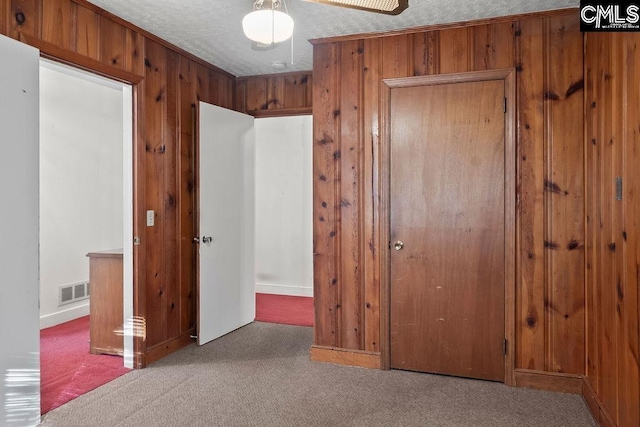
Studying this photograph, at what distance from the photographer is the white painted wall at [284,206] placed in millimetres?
5637

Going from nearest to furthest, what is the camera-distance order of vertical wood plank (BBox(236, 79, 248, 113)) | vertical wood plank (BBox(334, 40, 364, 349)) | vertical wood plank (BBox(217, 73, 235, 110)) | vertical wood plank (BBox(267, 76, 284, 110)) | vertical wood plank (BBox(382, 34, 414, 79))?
vertical wood plank (BBox(382, 34, 414, 79)) < vertical wood plank (BBox(334, 40, 364, 349)) < vertical wood plank (BBox(217, 73, 235, 110)) < vertical wood plank (BBox(267, 76, 284, 110)) < vertical wood plank (BBox(236, 79, 248, 113))

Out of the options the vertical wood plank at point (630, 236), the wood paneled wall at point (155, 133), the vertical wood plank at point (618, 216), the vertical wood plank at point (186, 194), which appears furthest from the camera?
the vertical wood plank at point (186, 194)

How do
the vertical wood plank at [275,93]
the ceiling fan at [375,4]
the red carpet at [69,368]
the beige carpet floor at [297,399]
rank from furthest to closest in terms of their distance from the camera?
the vertical wood plank at [275,93] → the red carpet at [69,368] → the beige carpet floor at [297,399] → the ceiling fan at [375,4]

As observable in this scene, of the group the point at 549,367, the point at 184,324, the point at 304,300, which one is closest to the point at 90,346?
the point at 184,324

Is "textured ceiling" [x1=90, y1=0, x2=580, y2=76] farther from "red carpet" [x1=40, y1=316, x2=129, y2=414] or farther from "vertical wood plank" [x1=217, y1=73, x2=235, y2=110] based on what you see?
"red carpet" [x1=40, y1=316, x2=129, y2=414]

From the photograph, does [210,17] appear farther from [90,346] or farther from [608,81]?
[90,346]

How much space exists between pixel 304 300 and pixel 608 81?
397cm

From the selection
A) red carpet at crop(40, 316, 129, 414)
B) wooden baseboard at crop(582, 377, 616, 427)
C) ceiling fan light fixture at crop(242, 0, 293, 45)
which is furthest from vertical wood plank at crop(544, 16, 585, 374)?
red carpet at crop(40, 316, 129, 414)

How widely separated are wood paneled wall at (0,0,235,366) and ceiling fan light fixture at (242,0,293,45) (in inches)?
47.2

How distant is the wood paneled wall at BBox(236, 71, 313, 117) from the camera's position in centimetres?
423

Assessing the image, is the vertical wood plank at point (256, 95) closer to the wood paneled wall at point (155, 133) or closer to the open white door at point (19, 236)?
the wood paneled wall at point (155, 133)

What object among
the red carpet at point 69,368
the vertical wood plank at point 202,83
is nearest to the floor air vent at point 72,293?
the red carpet at point 69,368

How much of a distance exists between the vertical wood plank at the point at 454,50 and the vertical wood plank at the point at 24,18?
8.13ft

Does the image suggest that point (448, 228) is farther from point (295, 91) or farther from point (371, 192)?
point (295, 91)
